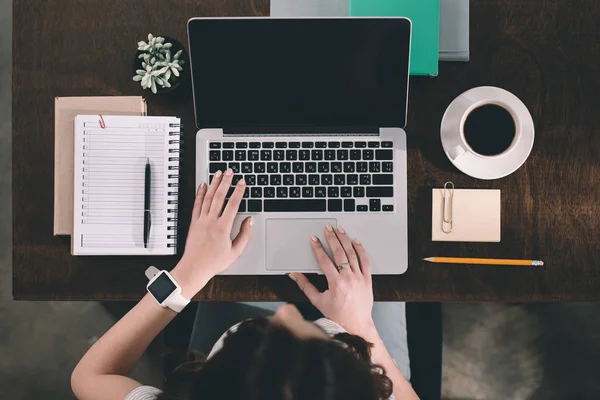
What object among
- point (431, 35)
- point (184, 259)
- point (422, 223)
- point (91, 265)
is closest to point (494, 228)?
point (422, 223)

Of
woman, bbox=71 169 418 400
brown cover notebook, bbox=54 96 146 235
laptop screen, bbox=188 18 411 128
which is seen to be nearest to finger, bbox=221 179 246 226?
woman, bbox=71 169 418 400

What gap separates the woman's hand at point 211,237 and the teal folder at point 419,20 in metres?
0.35

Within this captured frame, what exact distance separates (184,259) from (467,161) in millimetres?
494

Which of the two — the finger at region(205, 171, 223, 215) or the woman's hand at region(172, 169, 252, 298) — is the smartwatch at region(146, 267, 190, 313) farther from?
the finger at region(205, 171, 223, 215)

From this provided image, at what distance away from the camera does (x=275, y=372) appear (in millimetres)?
660

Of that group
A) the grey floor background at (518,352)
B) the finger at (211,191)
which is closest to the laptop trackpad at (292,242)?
the finger at (211,191)

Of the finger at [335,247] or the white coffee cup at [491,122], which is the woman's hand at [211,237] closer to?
the finger at [335,247]

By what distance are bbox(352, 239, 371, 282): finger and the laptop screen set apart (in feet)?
0.66

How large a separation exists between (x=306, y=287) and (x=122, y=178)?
356mm

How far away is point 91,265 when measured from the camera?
2.62 ft

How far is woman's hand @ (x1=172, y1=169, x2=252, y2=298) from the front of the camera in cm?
76

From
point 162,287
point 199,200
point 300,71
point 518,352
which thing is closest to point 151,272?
point 162,287

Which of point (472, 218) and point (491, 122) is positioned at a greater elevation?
point (491, 122)

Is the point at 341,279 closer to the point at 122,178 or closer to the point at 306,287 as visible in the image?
the point at 306,287
